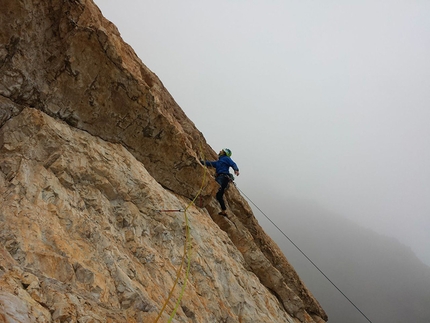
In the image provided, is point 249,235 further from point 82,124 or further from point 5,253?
point 5,253

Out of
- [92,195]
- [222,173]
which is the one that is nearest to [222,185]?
[222,173]

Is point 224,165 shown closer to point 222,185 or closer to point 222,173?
point 222,173

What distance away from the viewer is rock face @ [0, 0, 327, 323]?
4059 mm

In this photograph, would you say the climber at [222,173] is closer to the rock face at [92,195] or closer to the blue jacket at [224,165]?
the blue jacket at [224,165]

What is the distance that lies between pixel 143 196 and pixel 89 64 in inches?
150

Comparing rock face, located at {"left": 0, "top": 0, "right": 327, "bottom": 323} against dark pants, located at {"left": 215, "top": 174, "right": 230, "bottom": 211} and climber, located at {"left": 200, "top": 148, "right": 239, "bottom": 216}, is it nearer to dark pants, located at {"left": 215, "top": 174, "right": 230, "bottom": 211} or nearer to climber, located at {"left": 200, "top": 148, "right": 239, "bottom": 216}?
climber, located at {"left": 200, "top": 148, "right": 239, "bottom": 216}

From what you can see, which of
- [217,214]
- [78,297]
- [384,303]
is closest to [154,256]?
[78,297]

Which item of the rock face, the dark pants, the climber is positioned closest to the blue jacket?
the climber

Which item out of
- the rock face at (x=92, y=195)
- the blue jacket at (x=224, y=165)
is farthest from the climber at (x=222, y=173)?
the rock face at (x=92, y=195)

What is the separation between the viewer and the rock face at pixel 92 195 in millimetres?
4059

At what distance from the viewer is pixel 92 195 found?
5.98 meters

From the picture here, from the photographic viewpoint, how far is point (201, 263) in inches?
291

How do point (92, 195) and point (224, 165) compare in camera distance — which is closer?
point (92, 195)

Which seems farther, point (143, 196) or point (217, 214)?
point (217, 214)
